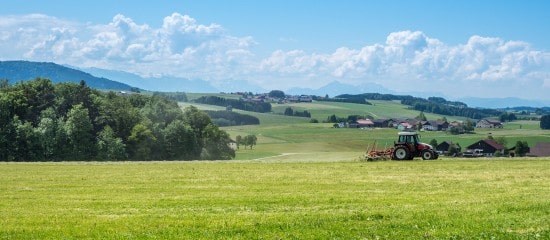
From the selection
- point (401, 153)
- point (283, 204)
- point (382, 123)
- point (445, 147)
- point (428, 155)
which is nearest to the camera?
point (283, 204)

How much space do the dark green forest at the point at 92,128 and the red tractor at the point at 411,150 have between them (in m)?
38.6

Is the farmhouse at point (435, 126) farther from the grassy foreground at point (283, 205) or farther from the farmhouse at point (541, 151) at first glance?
the grassy foreground at point (283, 205)

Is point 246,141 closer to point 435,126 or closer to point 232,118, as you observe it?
point 232,118

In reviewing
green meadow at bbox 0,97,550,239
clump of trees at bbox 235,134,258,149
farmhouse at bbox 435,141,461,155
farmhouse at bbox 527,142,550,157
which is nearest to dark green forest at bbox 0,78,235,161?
clump of trees at bbox 235,134,258,149

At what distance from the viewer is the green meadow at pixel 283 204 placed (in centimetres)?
1546

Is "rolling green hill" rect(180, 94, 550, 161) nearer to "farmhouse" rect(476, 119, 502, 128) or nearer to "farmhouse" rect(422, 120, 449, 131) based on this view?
"farmhouse" rect(422, 120, 449, 131)

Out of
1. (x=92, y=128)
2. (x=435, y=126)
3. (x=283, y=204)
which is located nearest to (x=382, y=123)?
(x=435, y=126)

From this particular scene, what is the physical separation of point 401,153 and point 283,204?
1099 inches

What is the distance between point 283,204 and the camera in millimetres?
21281

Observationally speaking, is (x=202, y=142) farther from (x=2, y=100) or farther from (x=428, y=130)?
(x=428, y=130)

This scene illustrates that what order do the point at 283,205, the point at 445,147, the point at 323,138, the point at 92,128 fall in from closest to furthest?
1. the point at 283,205
2. the point at 92,128
3. the point at 445,147
4. the point at 323,138

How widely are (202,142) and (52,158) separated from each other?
90.5 feet

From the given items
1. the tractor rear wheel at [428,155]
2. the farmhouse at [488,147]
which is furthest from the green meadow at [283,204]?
the farmhouse at [488,147]

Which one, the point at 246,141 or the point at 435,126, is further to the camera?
the point at 435,126
